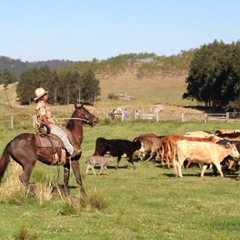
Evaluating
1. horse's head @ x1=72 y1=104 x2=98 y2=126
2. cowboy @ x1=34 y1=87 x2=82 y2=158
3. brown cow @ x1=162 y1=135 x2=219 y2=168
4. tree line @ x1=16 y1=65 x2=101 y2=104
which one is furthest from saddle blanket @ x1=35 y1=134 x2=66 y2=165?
tree line @ x1=16 y1=65 x2=101 y2=104

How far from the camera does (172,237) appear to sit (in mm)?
8469

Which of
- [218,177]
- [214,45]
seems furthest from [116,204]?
[214,45]

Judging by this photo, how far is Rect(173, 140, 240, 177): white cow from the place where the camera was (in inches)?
675

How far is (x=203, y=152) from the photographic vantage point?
17.2 metres

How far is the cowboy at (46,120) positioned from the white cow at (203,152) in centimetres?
600

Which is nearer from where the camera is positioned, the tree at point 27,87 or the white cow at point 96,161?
the white cow at point 96,161

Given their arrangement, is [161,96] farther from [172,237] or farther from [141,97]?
[172,237]

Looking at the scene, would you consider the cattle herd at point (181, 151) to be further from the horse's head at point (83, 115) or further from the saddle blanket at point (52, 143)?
the saddle blanket at point (52, 143)

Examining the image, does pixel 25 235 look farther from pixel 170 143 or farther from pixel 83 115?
pixel 170 143

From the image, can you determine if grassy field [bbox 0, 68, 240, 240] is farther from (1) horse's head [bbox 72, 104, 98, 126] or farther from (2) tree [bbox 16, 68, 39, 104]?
(2) tree [bbox 16, 68, 39, 104]

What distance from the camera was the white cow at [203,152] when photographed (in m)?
17.2

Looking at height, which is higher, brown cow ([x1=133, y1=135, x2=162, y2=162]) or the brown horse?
the brown horse

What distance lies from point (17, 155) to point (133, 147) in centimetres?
956

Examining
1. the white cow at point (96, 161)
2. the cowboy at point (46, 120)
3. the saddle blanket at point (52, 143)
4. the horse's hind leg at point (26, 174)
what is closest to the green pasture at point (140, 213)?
the horse's hind leg at point (26, 174)
